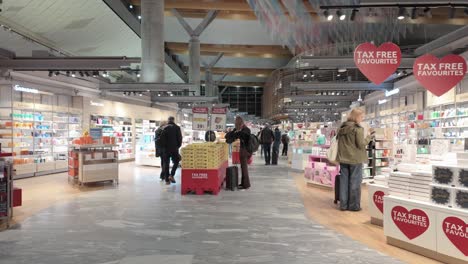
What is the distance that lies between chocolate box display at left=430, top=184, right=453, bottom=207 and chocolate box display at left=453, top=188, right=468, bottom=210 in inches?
1.7

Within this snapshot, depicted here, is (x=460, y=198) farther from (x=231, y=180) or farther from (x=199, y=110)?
(x=199, y=110)

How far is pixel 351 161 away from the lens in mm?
6238

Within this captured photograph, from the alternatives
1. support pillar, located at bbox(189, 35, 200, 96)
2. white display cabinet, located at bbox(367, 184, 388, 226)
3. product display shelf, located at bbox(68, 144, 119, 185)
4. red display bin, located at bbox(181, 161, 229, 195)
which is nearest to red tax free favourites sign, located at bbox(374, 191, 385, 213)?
white display cabinet, located at bbox(367, 184, 388, 226)

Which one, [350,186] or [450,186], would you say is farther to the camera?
[350,186]

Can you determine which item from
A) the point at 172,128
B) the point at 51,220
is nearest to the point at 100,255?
the point at 51,220

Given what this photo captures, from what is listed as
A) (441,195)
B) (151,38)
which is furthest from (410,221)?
(151,38)

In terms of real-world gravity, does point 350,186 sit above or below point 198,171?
below

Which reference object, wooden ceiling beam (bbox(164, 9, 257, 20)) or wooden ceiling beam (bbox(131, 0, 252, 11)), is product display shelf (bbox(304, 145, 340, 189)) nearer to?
wooden ceiling beam (bbox(131, 0, 252, 11))

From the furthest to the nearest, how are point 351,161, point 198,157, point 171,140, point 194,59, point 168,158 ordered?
1. point 194,59
2. point 168,158
3. point 171,140
4. point 198,157
5. point 351,161

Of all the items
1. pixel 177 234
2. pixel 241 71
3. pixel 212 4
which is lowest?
pixel 177 234

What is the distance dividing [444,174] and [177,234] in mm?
3156

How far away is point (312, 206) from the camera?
6758 millimetres

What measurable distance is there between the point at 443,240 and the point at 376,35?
44.6ft

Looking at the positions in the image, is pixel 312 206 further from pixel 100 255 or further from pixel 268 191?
pixel 100 255
